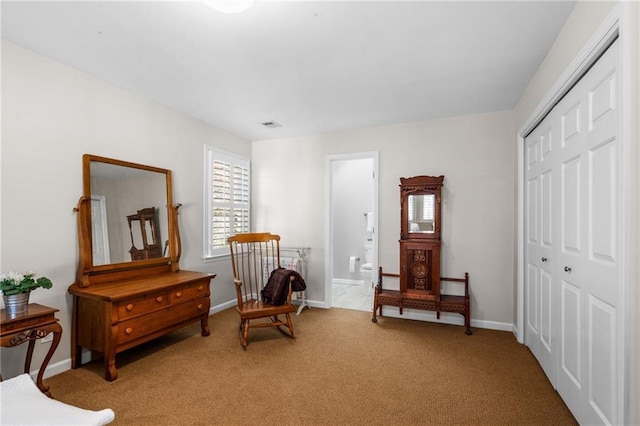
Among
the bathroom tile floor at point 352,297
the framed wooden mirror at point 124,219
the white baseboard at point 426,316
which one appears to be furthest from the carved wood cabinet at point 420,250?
the framed wooden mirror at point 124,219

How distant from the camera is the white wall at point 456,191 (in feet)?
11.9

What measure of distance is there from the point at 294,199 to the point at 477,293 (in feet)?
8.95

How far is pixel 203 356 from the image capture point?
9.41 ft

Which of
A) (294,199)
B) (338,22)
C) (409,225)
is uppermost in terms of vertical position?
(338,22)

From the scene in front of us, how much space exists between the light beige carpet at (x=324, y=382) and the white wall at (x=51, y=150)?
784 mm

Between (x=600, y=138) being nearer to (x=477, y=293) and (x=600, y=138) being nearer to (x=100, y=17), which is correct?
(x=477, y=293)

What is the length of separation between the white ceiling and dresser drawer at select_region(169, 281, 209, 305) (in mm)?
1955

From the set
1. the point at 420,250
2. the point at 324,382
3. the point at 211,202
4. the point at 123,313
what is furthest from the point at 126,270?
the point at 420,250

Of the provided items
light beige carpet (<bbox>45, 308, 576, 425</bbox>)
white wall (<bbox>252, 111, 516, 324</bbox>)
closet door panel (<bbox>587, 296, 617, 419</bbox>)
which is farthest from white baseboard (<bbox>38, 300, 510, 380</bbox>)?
closet door panel (<bbox>587, 296, 617, 419</bbox>)

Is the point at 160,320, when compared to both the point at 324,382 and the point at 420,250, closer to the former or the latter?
the point at 324,382

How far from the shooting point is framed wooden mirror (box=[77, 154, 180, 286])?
8.96 feet

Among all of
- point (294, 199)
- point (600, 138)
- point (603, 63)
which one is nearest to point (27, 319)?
point (294, 199)

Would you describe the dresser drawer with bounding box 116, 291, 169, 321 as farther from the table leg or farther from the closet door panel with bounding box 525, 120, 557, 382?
the closet door panel with bounding box 525, 120, 557, 382

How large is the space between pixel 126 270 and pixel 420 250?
3183 mm
